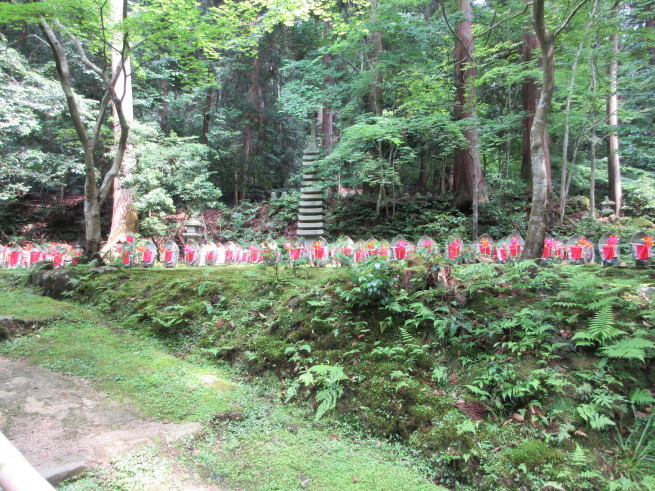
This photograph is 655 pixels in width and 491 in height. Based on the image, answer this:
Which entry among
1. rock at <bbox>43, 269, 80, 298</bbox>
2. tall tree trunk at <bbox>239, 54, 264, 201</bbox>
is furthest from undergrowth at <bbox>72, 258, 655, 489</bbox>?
tall tree trunk at <bbox>239, 54, 264, 201</bbox>

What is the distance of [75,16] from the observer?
6.00 metres

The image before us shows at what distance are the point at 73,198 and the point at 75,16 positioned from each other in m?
13.5

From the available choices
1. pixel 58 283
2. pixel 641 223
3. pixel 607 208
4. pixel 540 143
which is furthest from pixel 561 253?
pixel 58 283

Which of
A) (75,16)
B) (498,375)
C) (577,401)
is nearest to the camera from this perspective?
(577,401)

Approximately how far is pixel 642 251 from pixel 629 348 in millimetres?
3634

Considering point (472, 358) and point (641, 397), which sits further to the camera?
point (472, 358)

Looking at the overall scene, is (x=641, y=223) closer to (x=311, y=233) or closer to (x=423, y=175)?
(x=423, y=175)

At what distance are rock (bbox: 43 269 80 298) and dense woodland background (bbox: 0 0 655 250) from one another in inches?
70.1

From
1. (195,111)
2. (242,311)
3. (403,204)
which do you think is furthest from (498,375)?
(195,111)

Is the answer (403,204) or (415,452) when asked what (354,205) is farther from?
(415,452)

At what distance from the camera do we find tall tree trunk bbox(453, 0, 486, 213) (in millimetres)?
10055

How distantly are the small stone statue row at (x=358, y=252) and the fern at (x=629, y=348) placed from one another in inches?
75.3

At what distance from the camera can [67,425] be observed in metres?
2.77

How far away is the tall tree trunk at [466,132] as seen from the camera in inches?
396
